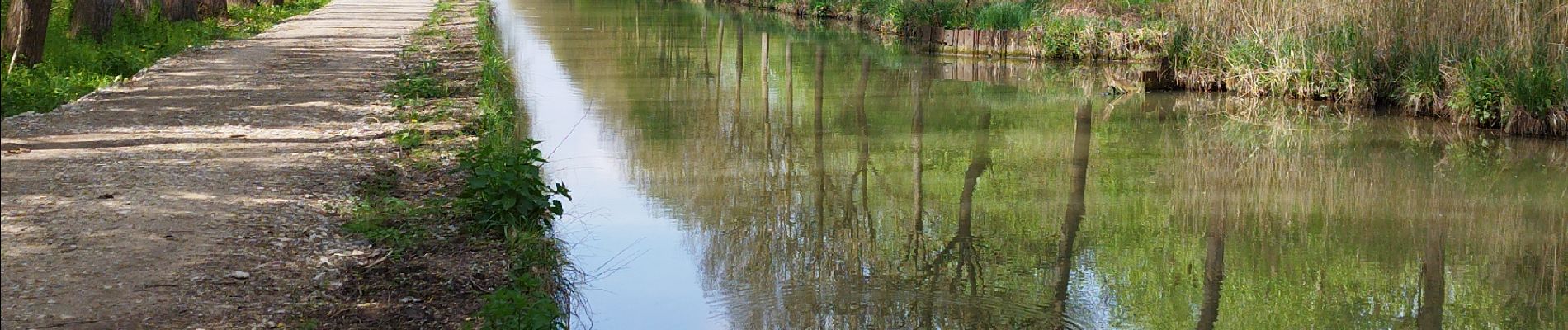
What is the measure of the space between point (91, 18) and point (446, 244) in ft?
44.7

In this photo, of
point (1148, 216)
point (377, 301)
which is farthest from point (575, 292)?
point (1148, 216)

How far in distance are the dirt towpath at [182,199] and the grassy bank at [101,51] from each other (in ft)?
1.14

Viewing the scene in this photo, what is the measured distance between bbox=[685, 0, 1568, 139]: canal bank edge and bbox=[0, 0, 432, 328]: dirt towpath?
10563 mm

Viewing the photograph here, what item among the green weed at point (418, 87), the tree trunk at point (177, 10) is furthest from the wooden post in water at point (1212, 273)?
the tree trunk at point (177, 10)

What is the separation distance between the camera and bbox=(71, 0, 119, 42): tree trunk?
1839 cm

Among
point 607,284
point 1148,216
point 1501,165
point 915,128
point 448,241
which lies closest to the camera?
point 448,241

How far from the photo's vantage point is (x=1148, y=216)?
33.1ft

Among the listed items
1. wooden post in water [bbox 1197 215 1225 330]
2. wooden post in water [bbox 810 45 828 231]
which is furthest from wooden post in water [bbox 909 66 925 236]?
wooden post in water [bbox 1197 215 1225 330]

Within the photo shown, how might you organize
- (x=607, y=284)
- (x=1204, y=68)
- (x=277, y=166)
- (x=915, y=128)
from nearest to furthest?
(x=607, y=284)
(x=277, y=166)
(x=915, y=128)
(x=1204, y=68)

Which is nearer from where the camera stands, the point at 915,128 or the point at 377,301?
the point at 377,301

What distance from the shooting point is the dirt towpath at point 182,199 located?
5648 mm

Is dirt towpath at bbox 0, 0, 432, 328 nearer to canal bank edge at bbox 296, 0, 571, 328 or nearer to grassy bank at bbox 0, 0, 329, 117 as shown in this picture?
canal bank edge at bbox 296, 0, 571, 328

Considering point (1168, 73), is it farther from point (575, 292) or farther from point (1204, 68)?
point (575, 292)

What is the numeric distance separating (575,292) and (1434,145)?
9820mm
